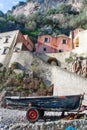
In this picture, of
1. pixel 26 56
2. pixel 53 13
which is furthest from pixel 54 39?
pixel 53 13

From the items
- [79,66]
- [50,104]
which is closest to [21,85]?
[79,66]

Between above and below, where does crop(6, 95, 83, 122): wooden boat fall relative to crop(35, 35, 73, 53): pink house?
below

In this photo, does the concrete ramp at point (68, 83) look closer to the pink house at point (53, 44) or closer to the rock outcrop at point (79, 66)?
the rock outcrop at point (79, 66)

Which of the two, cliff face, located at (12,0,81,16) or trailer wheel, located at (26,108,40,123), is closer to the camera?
trailer wheel, located at (26,108,40,123)

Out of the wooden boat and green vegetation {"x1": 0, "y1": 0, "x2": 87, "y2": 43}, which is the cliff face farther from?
the wooden boat

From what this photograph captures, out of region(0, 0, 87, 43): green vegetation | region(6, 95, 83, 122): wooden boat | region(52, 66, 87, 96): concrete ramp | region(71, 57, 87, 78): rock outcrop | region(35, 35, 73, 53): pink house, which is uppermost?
region(0, 0, 87, 43): green vegetation

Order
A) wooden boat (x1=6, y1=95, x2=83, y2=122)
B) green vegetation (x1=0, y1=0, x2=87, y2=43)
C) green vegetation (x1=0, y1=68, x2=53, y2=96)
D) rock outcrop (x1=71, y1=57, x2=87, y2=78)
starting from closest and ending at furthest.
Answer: wooden boat (x1=6, y1=95, x2=83, y2=122) < green vegetation (x1=0, y1=68, x2=53, y2=96) < rock outcrop (x1=71, y1=57, x2=87, y2=78) < green vegetation (x1=0, y1=0, x2=87, y2=43)

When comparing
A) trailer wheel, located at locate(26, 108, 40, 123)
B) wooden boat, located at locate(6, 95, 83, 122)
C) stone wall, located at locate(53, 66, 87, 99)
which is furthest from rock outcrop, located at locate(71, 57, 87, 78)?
trailer wheel, located at locate(26, 108, 40, 123)

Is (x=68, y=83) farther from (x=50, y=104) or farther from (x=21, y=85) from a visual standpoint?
(x=50, y=104)

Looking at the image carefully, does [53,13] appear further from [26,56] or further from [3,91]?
[3,91]
